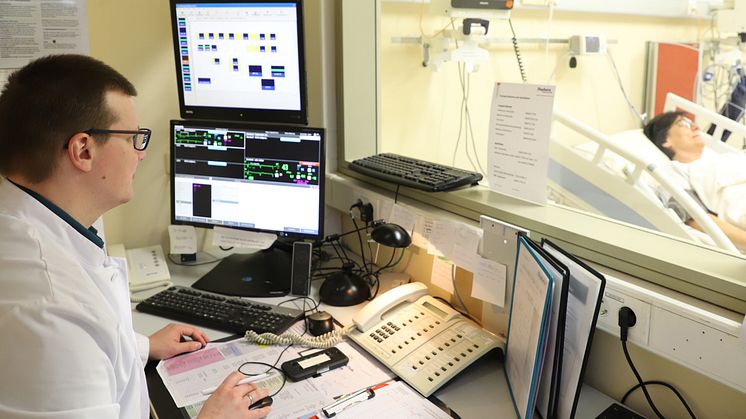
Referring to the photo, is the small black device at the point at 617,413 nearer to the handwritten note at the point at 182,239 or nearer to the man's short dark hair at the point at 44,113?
the man's short dark hair at the point at 44,113

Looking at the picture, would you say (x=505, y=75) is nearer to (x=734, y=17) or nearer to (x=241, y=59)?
(x=734, y=17)

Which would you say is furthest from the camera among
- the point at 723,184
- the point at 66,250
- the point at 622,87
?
the point at 622,87

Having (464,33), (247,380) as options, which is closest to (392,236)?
(247,380)

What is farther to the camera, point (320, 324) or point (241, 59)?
point (241, 59)

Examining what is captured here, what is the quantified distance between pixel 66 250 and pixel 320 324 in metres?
0.67

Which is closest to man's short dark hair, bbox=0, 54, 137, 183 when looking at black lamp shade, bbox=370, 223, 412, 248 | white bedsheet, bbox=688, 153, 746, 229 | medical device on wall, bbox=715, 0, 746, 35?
black lamp shade, bbox=370, 223, 412, 248

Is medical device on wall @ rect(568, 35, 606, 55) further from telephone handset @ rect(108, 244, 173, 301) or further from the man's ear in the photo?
the man's ear

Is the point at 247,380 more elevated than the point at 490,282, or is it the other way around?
the point at 490,282

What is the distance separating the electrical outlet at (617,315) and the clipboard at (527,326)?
0.14m

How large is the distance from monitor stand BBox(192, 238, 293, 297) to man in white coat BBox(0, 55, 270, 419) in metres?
0.58

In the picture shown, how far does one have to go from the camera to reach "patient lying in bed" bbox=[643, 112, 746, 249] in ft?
9.16

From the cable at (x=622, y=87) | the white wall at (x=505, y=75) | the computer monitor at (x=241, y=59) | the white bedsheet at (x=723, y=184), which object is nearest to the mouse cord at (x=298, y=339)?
the computer monitor at (x=241, y=59)

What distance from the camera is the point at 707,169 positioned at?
303cm

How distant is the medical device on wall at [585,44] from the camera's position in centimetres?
339
